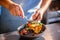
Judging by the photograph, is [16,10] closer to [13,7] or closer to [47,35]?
[13,7]

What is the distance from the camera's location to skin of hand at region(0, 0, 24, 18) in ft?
3.78

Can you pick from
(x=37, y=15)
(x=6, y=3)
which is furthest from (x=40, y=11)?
(x=6, y=3)

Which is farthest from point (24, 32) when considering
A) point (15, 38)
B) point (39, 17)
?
point (39, 17)

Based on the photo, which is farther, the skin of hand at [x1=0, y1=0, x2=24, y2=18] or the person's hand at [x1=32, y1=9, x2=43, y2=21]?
the person's hand at [x1=32, y1=9, x2=43, y2=21]

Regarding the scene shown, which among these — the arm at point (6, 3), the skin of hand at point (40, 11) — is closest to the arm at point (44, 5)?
the skin of hand at point (40, 11)

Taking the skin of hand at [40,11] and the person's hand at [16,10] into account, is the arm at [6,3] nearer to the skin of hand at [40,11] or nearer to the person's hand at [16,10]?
the person's hand at [16,10]

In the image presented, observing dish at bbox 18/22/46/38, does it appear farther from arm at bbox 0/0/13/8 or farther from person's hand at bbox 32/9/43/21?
arm at bbox 0/0/13/8

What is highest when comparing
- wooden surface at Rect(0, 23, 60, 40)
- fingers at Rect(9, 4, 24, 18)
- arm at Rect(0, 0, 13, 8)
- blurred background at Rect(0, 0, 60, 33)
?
arm at Rect(0, 0, 13, 8)

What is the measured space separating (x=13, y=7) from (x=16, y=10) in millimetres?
35

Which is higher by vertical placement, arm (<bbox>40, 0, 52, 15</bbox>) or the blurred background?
arm (<bbox>40, 0, 52, 15</bbox>)

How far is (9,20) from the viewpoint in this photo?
1.22 m

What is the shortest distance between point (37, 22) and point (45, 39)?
16 centimetres

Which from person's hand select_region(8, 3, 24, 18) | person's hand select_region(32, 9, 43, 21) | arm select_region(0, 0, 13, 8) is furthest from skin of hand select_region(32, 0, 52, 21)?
arm select_region(0, 0, 13, 8)

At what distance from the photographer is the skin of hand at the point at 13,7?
1.15 meters
